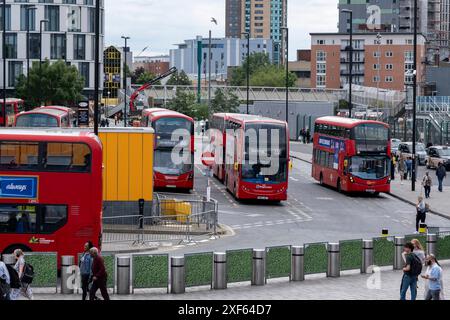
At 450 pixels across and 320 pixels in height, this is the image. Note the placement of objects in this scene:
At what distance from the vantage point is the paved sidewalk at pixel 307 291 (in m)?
25.9

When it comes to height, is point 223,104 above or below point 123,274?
above

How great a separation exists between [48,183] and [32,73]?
72.4 metres

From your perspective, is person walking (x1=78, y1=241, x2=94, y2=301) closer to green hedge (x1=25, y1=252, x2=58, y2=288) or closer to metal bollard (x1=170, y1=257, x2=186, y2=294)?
green hedge (x1=25, y1=252, x2=58, y2=288)

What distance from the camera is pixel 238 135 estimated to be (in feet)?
162

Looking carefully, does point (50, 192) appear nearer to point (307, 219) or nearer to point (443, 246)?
point (443, 246)

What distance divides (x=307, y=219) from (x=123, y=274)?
18629mm

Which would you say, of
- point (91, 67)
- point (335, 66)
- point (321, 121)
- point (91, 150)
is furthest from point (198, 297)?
point (335, 66)

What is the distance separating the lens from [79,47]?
4774 inches

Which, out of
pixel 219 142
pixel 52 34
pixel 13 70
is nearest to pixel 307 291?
pixel 219 142

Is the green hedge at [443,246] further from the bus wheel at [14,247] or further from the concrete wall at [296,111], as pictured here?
the concrete wall at [296,111]

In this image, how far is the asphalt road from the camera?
37.2 m

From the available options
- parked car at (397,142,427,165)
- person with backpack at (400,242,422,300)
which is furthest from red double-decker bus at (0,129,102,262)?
parked car at (397,142,427,165)

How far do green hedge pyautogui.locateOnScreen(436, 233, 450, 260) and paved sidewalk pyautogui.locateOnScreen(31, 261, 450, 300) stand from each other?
8.84ft
